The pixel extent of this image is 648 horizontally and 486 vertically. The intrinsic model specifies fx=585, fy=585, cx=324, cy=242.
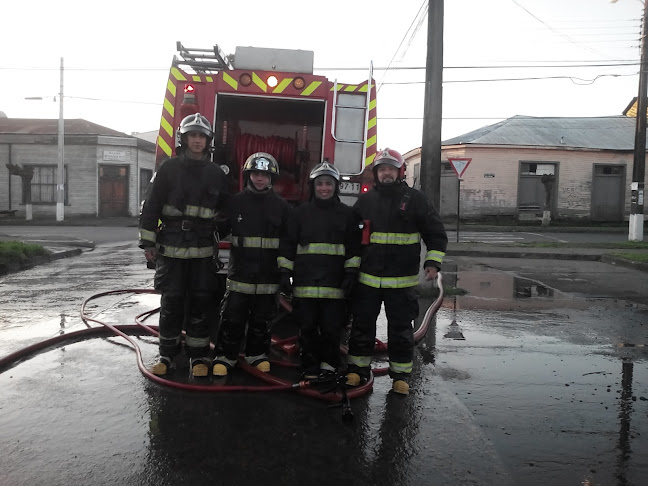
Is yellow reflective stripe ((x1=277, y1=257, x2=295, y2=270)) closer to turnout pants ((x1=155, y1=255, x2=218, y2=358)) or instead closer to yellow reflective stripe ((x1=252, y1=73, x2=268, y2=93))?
turnout pants ((x1=155, y1=255, x2=218, y2=358))

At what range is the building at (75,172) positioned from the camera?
28.4 m

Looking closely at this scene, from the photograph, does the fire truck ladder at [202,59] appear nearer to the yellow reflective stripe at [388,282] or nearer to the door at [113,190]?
the yellow reflective stripe at [388,282]

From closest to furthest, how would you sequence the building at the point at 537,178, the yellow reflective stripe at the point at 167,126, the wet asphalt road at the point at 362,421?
the wet asphalt road at the point at 362,421 < the yellow reflective stripe at the point at 167,126 < the building at the point at 537,178

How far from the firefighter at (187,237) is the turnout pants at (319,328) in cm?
76

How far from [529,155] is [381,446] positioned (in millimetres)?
26813

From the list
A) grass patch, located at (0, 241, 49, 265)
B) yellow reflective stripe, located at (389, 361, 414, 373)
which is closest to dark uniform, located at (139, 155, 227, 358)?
yellow reflective stripe, located at (389, 361, 414, 373)

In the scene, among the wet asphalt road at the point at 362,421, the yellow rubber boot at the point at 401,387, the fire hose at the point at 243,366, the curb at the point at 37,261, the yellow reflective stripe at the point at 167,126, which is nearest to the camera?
the wet asphalt road at the point at 362,421

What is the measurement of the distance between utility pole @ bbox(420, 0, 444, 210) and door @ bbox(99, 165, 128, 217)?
914 inches

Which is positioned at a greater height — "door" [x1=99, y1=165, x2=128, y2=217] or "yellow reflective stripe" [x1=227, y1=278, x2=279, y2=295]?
"door" [x1=99, y1=165, x2=128, y2=217]

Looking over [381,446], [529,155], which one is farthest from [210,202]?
[529,155]

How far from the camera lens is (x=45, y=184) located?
28.9 meters

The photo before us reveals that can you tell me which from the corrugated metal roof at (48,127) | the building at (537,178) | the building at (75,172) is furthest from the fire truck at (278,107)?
the corrugated metal roof at (48,127)

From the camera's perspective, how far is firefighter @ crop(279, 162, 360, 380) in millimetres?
4195

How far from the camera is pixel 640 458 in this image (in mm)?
3178
